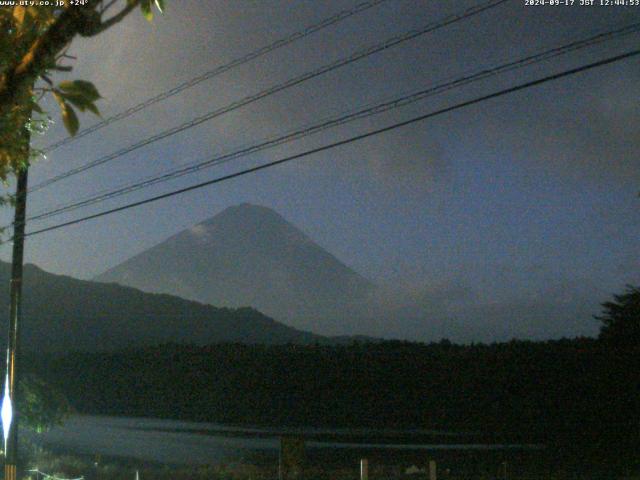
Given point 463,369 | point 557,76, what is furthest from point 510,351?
point 557,76

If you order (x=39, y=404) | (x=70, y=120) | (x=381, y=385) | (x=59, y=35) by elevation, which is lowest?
(x=39, y=404)

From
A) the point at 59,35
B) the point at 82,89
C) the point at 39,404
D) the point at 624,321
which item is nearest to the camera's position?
the point at 59,35

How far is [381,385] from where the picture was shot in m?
76.9

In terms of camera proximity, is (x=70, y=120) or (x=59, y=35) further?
(x=70, y=120)

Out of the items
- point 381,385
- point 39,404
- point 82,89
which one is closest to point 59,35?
point 82,89

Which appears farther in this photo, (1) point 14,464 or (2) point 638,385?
(2) point 638,385

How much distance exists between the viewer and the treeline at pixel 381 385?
5416cm

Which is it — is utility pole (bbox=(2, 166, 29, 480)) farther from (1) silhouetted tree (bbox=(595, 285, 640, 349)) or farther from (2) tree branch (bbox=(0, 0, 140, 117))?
(1) silhouetted tree (bbox=(595, 285, 640, 349))

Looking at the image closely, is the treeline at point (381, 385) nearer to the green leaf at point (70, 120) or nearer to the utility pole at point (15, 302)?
the utility pole at point (15, 302)

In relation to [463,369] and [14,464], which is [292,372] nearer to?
[463,369]

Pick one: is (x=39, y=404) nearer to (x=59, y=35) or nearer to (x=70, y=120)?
(x=70, y=120)

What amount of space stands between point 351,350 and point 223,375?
42.5 feet

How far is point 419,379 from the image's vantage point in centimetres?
7406

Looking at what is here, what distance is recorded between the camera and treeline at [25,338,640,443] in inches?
2132
